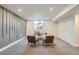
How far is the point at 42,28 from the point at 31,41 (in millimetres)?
9607

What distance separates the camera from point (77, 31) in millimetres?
8953

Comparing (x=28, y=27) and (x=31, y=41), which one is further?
(x=28, y=27)

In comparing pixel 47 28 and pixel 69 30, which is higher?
pixel 47 28

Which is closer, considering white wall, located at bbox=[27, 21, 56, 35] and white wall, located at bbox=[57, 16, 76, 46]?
white wall, located at bbox=[57, 16, 76, 46]

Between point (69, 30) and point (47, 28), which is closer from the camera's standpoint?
point (69, 30)

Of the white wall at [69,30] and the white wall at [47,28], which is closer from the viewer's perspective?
the white wall at [69,30]
